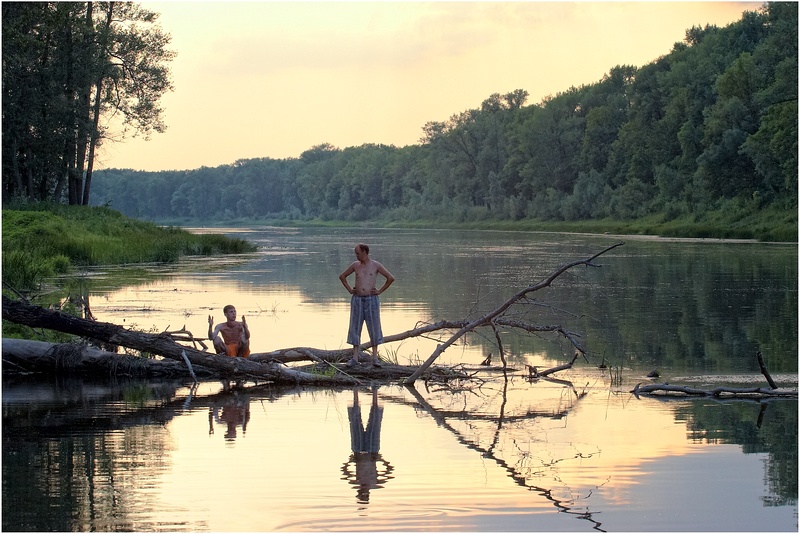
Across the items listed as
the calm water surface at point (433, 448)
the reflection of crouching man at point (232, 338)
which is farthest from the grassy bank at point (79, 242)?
the reflection of crouching man at point (232, 338)

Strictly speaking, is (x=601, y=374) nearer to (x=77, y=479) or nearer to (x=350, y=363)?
(x=350, y=363)

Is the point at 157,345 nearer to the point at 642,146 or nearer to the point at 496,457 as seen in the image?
the point at 496,457

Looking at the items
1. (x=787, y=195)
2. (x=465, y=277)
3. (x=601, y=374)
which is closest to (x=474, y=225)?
(x=787, y=195)

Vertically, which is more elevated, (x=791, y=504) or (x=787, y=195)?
(x=787, y=195)

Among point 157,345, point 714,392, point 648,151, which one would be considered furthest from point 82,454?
point 648,151

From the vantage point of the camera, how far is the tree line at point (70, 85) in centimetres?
4856

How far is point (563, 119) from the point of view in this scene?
408 feet

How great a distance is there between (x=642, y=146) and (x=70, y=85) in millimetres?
59205

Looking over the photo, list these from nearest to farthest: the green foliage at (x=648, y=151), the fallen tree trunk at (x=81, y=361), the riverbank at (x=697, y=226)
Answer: the fallen tree trunk at (x=81, y=361) → the riverbank at (x=697, y=226) → the green foliage at (x=648, y=151)

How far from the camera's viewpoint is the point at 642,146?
327 feet

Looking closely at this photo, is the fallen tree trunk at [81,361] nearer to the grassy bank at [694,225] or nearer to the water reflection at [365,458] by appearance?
the water reflection at [365,458]

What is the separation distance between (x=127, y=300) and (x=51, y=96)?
26.6 m

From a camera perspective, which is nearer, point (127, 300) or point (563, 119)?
point (127, 300)

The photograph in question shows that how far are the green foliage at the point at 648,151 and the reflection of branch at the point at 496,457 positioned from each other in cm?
4159
